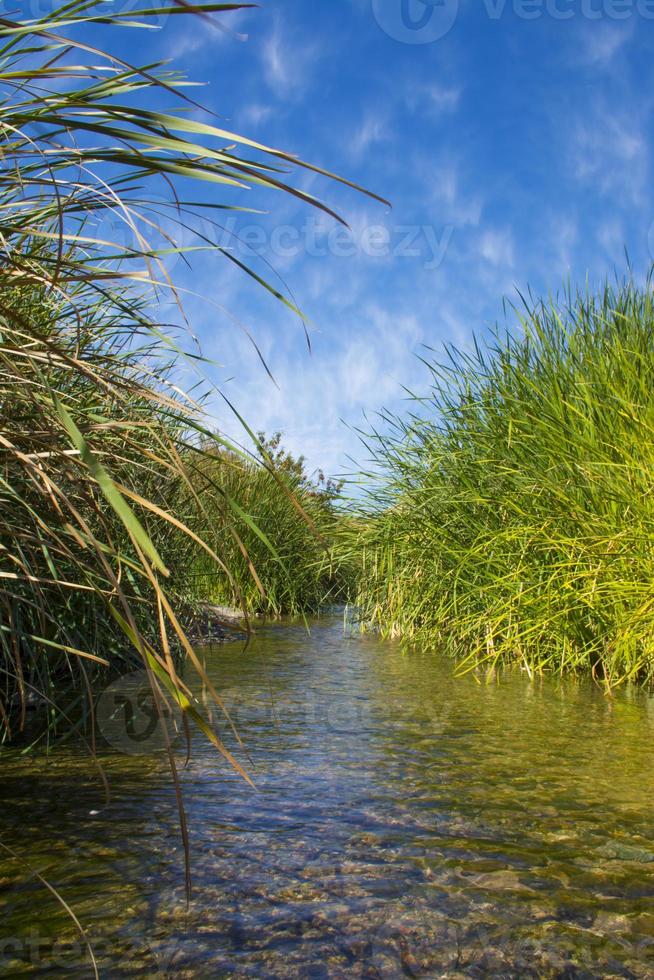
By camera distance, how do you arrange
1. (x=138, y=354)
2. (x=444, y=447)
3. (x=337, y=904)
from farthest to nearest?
(x=444, y=447), (x=138, y=354), (x=337, y=904)

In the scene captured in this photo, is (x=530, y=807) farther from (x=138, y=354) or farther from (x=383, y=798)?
(x=138, y=354)

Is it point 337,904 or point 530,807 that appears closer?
point 337,904

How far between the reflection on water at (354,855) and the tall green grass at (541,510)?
2.89 feet

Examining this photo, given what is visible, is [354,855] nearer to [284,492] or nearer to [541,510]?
[284,492]

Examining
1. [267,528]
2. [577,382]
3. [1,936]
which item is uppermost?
[577,382]

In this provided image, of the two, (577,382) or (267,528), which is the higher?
(577,382)

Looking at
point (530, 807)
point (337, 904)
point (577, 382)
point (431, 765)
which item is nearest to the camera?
point (337, 904)

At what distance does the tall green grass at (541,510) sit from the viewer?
148 inches

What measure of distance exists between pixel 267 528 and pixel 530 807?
19.5ft

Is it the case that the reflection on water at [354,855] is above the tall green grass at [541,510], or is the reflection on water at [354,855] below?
below

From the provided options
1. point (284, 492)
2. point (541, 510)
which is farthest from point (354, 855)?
point (541, 510)

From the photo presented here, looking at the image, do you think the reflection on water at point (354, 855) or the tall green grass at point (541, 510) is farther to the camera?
the tall green grass at point (541, 510)

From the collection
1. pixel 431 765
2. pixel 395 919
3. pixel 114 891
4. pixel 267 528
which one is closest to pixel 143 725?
pixel 431 765

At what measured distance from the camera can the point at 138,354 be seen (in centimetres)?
343
